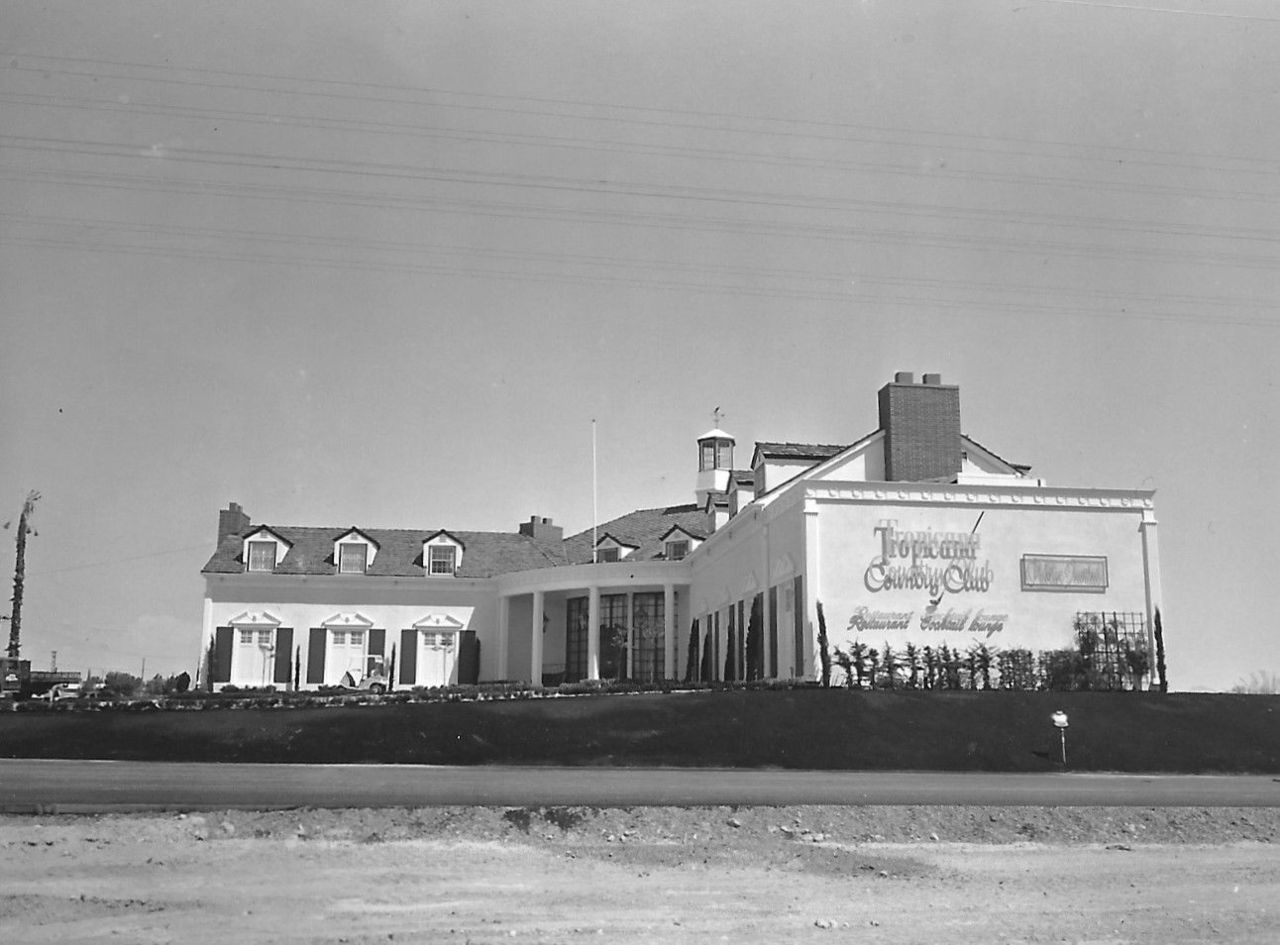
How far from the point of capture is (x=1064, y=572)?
29984mm

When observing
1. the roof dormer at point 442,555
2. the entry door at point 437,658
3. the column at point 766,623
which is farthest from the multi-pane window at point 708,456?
the column at point 766,623

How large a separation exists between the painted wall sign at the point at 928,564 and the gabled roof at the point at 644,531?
695 inches

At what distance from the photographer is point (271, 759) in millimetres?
19141

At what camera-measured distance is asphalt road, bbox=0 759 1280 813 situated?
1292cm

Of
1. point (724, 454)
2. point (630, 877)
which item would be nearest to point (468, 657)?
point (724, 454)

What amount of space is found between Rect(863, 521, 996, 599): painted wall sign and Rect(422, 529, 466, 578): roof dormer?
24621mm

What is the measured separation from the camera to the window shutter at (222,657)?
4666 centimetres

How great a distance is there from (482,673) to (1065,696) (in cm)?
2843

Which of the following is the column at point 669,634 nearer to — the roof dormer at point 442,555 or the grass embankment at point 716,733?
the roof dormer at point 442,555

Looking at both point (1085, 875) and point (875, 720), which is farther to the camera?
point (875, 720)

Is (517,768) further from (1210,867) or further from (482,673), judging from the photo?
(482,673)

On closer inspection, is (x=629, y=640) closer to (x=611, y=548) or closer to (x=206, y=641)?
(x=611, y=548)

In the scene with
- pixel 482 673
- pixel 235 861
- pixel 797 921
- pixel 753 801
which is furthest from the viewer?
pixel 482 673

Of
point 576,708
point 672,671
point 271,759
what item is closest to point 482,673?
point 672,671
